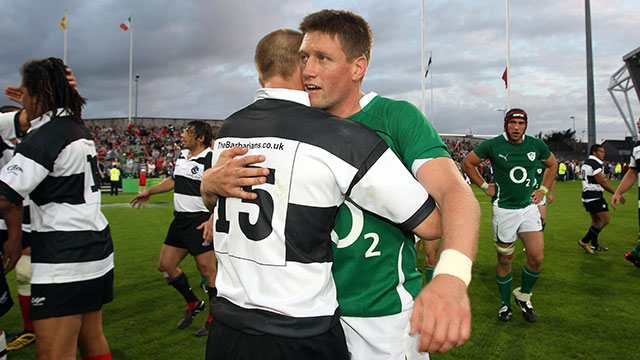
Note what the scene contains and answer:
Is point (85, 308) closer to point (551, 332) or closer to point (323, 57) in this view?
point (323, 57)

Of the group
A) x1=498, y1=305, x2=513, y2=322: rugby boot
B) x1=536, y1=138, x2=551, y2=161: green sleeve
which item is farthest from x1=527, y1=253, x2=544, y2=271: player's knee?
x1=536, y1=138, x2=551, y2=161: green sleeve

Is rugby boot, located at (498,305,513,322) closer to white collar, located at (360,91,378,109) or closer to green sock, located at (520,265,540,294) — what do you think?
green sock, located at (520,265,540,294)

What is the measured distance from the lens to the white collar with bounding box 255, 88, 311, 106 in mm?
1810

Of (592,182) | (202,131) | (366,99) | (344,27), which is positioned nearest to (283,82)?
(344,27)

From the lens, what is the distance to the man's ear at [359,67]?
2.17 m

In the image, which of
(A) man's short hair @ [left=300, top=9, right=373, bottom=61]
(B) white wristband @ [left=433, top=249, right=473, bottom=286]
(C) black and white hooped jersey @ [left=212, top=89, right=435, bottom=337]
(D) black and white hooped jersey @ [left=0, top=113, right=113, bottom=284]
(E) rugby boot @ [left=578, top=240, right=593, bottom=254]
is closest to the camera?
(B) white wristband @ [left=433, top=249, right=473, bottom=286]

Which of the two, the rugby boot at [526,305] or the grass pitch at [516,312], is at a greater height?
the rugby boot at [526,305]

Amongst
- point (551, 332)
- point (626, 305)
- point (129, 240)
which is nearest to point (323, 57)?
point (551, 332)

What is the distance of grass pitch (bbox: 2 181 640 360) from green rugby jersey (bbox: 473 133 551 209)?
60.0 inches

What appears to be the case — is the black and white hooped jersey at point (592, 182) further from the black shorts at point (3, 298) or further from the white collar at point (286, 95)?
the black shorts at point (3, 298)

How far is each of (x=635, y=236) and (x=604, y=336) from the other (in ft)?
27.3

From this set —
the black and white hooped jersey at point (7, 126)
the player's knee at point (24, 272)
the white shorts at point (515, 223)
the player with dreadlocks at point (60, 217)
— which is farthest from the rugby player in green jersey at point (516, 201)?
the player's knee at point (24, 272)

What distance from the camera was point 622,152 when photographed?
71.0m

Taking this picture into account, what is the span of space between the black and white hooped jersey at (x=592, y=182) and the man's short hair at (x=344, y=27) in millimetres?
10059
